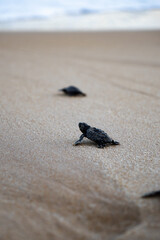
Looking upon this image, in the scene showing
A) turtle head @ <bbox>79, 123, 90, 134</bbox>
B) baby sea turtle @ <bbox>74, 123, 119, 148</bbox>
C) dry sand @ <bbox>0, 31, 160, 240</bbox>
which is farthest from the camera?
turtle head @ <bbox>79, 123, 90, 134</bbox>

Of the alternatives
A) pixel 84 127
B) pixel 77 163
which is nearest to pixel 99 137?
pixel 84 127

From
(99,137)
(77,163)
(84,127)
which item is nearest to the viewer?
(77,163)

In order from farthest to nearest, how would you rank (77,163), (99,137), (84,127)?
(84,127)
(99,137)
(77,163)

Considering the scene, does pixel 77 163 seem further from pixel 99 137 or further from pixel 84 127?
pixel 84 127

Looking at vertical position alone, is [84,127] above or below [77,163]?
above

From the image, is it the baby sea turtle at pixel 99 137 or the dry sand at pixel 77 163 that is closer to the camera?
the dry sand at pixel 77 163

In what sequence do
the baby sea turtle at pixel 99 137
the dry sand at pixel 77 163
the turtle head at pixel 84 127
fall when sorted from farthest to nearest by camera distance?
the turtle head at pixel 84 127
the baby sea turtle at pixel 99 137
the dry sand at pixel 77 163

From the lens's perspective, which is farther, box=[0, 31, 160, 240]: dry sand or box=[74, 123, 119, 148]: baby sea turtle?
box=[74, 123, 119, 148]: baby sea turtle

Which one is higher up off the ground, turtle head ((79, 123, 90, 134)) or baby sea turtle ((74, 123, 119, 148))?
turtle head ((79, 123, 90, 134))

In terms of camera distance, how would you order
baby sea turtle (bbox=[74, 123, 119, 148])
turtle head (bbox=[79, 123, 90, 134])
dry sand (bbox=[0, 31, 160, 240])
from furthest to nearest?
turtle head (bbox=[79, 123, 90, 134])
baby sea turtle (bbox=[74, 123, 119, 148])
dry sand (bbox=[0, 31, 160, 240])

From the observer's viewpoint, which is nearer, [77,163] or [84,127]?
[77,163]
